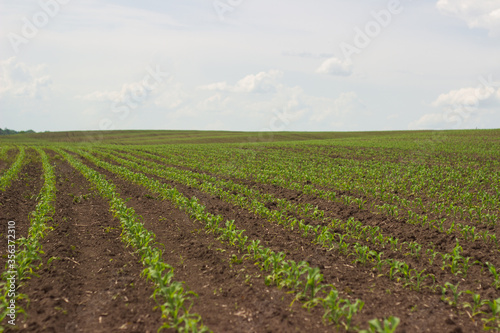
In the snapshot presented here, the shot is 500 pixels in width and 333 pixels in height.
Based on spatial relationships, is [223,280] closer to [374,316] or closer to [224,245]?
[224,245]

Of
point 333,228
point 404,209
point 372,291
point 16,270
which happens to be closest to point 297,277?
point 372,291

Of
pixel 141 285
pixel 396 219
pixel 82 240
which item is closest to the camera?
pixel 141 285

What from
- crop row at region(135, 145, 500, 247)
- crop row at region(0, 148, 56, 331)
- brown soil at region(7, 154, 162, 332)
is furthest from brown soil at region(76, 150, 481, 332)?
crop row at region(0, 148, 56, 331)

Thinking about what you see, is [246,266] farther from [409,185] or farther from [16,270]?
[409,185]

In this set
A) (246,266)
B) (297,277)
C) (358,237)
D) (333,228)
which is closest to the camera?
(297,277)

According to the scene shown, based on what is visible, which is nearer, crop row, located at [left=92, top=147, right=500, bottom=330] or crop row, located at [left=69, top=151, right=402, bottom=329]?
crop row, located at [left=69, top=151, right=402, bottom=329]

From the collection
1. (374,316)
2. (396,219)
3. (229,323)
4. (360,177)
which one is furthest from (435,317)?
(360,177)

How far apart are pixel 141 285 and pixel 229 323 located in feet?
6.49

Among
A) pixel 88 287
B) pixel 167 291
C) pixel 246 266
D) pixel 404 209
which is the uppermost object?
pixel 167 291

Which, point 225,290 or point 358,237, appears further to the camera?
point 358,237

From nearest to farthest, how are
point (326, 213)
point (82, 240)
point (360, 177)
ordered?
point (82, 240) → point (326, 213) → point (360, 177)

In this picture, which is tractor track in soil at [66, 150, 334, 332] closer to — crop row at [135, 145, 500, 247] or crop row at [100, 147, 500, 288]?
crop row at [100, 147, 500, 288]

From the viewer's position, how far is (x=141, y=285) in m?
5.88

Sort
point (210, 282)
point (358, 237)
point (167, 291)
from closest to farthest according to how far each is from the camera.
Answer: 1. point (167, 291)
2. point (210, 282)
3. point (358, 237)
